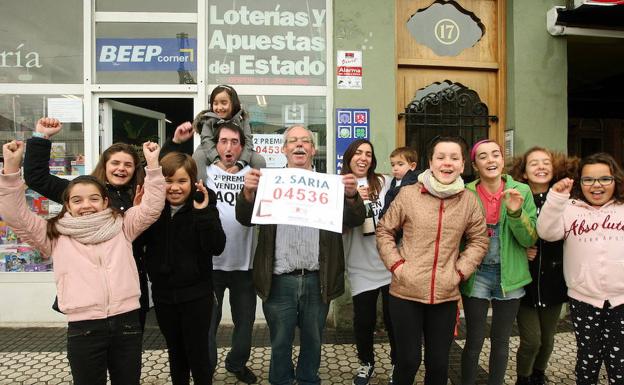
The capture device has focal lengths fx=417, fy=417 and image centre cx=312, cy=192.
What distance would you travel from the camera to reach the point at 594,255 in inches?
106

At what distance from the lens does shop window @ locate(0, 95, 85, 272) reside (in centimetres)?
483

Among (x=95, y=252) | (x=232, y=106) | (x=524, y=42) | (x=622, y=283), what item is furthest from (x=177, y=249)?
(x=524, y=42)

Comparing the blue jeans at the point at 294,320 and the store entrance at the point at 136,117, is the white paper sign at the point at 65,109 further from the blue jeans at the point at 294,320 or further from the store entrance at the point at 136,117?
the blue jeans at the point at 294,320

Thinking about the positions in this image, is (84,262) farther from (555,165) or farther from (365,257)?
(555,165)

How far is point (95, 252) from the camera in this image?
232 cm

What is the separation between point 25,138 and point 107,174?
306 centimetres

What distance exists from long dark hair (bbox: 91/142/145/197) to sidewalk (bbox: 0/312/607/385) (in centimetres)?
179

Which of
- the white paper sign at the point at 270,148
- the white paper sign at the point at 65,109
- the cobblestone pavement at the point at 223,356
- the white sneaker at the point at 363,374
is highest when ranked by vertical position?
the white paper sign at the point at 65,109

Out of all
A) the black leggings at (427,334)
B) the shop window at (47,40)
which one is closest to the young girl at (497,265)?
the black leggings at (427,334)

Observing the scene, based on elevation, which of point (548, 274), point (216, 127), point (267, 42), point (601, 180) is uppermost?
point (267, 42)

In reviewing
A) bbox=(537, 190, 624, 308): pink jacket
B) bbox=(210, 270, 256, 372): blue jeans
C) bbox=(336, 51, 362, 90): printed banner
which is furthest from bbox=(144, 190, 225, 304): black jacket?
bbox=(336, 51, 362, 90): printed banner

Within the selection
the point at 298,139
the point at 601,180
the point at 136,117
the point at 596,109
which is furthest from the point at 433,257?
the point at 596,109

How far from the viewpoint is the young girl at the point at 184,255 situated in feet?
8.52

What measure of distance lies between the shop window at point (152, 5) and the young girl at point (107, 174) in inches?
113
